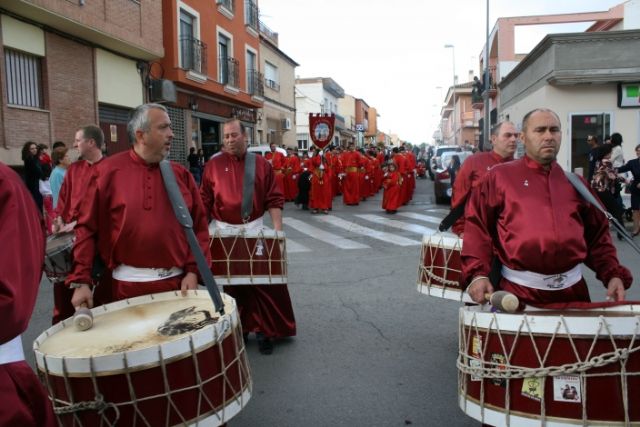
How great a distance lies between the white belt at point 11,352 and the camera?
1.83m

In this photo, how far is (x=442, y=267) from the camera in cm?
478

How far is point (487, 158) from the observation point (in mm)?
5309

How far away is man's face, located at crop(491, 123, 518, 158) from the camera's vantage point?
17.2ft

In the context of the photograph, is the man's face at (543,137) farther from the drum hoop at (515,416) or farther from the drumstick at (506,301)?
the drum hoop at (515,416)

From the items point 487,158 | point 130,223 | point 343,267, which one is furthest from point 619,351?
point 343,267

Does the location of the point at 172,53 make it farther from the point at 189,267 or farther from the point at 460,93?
the point at 460,93

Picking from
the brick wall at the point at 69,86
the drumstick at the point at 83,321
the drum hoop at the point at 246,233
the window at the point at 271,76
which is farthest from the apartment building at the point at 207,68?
the drumstick at the point at 83,321

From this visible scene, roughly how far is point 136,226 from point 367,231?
9883 millimetres

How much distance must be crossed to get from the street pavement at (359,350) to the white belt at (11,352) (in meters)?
2.29

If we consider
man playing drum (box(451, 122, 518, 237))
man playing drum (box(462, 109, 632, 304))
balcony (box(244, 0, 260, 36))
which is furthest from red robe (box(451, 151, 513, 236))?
balcony (box(244, 0, 260, 36))

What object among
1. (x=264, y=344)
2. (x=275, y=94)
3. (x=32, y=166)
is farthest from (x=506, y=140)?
(x=275, y=94)

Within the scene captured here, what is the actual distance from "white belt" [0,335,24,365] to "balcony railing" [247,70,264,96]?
27.7 m

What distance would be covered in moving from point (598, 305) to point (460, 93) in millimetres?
74871

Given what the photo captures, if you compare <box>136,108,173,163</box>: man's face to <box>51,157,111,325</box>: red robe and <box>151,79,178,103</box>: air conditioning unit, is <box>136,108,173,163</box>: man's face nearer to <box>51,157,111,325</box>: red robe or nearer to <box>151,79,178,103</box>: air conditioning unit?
<box>51,157,111,325</box>: red robe
